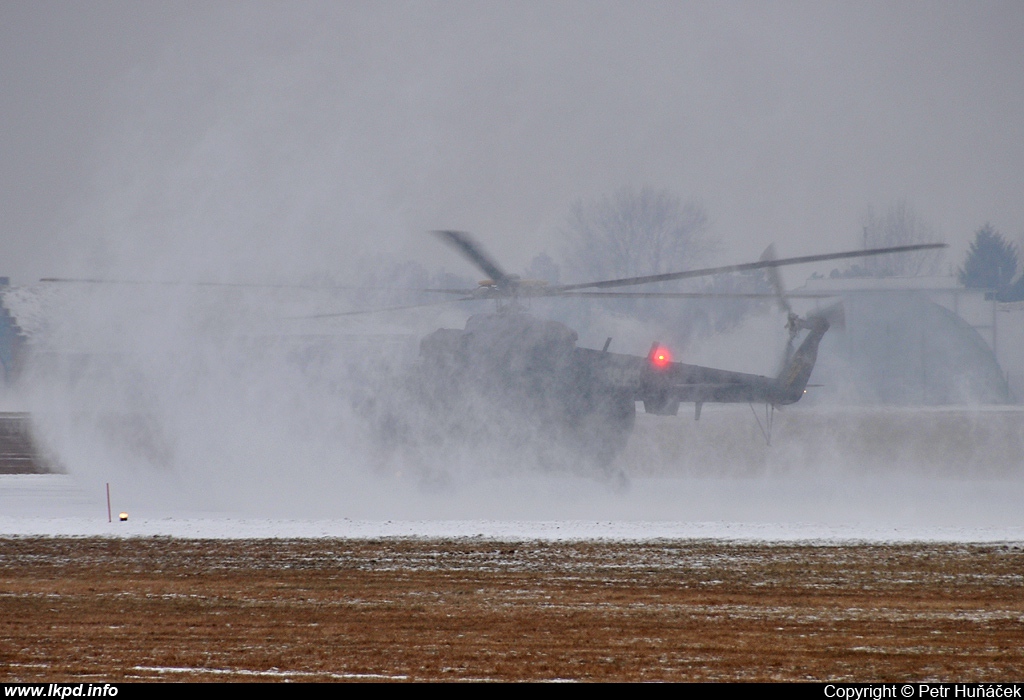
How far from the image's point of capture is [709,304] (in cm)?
4138

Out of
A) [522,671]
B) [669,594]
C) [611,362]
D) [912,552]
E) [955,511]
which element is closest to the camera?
[522,671]

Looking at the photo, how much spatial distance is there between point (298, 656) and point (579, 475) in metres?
9.66

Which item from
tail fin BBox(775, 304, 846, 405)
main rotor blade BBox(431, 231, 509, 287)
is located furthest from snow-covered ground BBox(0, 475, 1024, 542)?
main rotor blade BBox(431, 231, 509, 287)

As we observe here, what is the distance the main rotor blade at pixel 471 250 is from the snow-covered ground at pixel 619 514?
3.75 metres

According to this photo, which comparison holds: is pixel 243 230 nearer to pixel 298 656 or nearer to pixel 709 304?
pixel 298 656

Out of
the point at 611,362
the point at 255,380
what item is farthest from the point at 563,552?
the point at 255,380

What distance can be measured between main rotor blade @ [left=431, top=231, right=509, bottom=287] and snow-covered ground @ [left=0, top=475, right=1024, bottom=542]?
3751mm

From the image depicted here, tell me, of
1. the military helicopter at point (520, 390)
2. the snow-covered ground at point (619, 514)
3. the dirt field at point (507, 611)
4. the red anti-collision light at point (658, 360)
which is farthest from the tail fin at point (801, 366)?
the dirt field at point (507, 611)

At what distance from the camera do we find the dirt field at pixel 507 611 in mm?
7082

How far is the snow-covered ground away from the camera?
43.4ft

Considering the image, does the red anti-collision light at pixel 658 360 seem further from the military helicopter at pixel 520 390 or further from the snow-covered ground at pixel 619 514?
the snow-covered ground at pixel 619 514

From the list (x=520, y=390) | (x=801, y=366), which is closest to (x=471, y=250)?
(x=520, y=390)

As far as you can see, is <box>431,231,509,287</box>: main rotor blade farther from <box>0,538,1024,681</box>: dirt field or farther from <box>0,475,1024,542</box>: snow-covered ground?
<box>0,538,1024,681</box>: dirt field

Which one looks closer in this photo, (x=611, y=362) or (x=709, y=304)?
(x=611, y=362)
